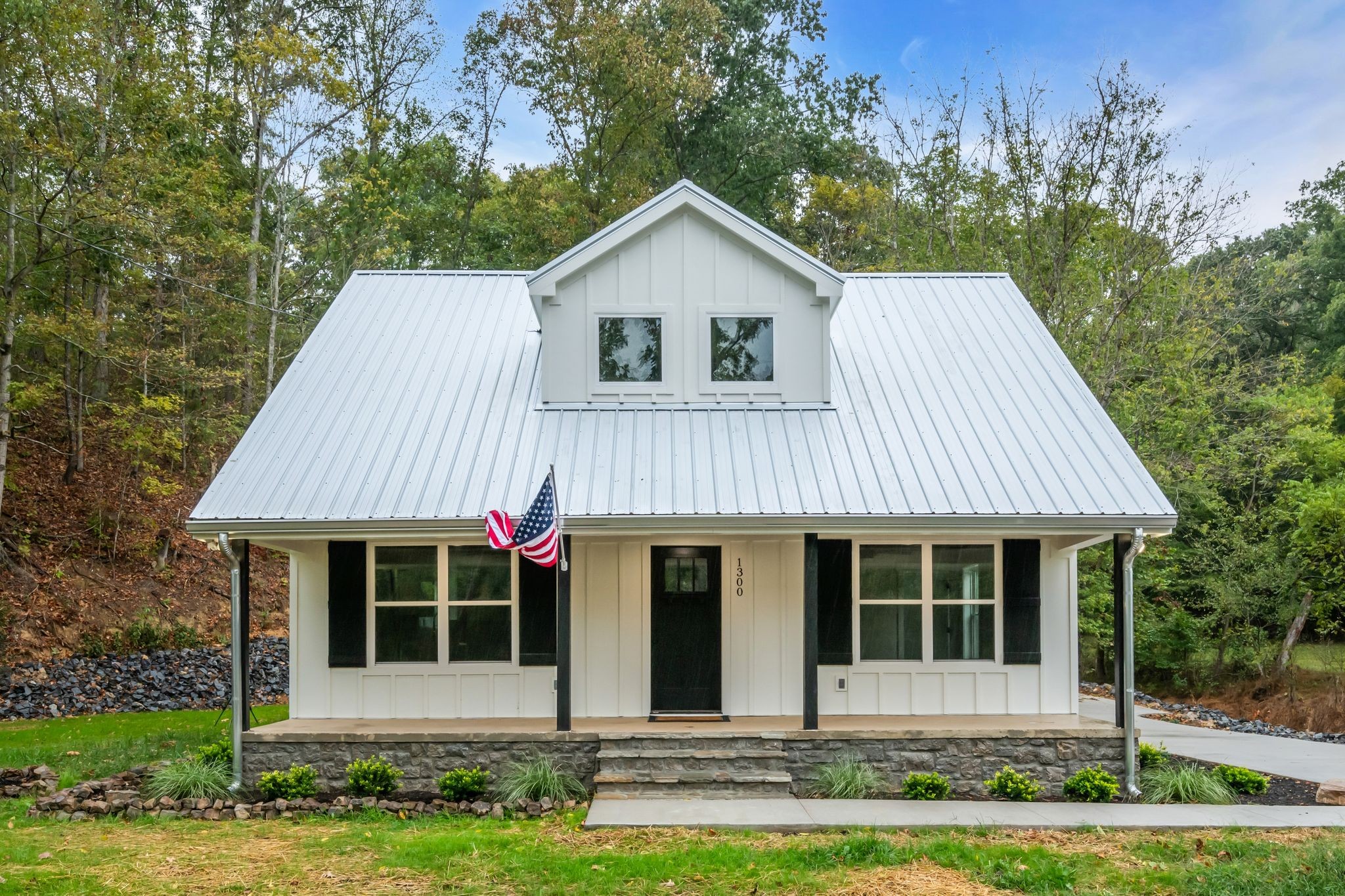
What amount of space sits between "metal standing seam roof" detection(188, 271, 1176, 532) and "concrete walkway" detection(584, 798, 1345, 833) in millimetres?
2534

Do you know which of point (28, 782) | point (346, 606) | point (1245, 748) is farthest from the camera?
point (1245, 748)

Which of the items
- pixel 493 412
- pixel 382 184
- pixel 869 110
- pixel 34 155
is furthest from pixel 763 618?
pixel 869 110

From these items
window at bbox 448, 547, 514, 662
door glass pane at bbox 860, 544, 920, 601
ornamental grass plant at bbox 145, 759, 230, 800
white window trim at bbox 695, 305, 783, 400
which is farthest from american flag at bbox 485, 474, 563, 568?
door glass pane at bbox 860, 544, 920, 601

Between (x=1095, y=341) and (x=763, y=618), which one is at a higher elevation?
(x=1095, y=341)

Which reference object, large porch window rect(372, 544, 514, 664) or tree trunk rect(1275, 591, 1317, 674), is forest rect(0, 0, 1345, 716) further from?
large porch window rect(372, 544, 514, 664)

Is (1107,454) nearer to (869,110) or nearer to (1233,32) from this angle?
(1233,32)

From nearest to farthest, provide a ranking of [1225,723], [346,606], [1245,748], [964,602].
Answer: [346,606]
[964,602]
[1245,748]
[1225,723]

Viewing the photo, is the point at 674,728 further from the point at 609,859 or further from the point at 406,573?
the point at 406,573

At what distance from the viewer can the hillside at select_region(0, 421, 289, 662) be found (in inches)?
644

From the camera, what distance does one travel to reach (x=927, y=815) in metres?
8.08

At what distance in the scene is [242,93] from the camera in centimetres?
2119

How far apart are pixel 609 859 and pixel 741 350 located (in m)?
6.09

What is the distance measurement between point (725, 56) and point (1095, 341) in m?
14.0

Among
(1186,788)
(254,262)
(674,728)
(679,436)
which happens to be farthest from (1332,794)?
(254,262)
